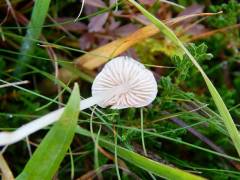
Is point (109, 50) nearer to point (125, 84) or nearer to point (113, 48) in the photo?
point (113, 48)

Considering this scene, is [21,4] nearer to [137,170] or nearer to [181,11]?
[181,11]

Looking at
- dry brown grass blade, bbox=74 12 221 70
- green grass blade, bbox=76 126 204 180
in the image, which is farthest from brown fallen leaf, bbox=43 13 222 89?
green grass blade, bbox=76 126 204 180

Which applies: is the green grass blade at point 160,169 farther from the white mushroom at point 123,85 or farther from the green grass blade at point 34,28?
the green grass blade at point 34,28

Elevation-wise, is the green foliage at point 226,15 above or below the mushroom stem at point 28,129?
above

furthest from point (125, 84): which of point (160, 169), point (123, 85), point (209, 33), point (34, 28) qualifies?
point (209, 33)

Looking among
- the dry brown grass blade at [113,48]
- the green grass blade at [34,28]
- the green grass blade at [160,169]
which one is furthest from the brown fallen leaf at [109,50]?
the green grass blade at [160,169]

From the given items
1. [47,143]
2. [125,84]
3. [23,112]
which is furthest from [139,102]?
[23,112]

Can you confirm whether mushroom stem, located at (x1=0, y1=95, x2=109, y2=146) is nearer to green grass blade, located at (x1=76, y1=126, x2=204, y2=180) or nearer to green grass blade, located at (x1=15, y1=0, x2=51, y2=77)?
green grass blade, located at (x1=76, y1=126, x2=204, y2=180)
